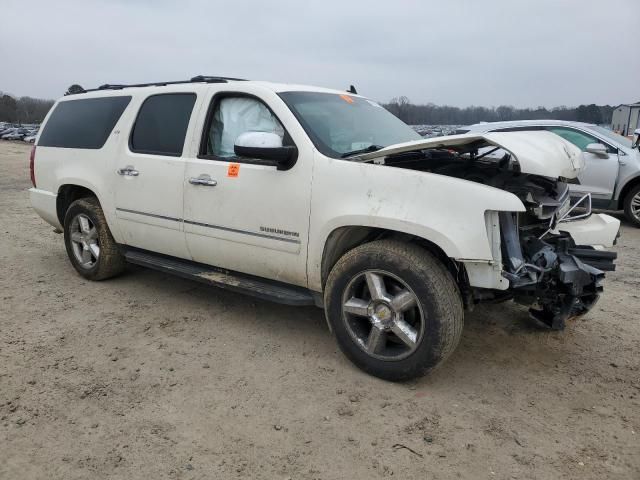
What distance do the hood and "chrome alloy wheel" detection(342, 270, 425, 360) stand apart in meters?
0.80

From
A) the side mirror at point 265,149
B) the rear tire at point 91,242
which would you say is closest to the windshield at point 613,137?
the side mirror at point 265,149

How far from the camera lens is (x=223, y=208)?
3740 mm

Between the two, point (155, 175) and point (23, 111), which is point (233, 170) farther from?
point (23, 111)

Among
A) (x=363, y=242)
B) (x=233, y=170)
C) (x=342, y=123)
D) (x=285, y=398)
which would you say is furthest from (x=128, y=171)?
(x=285, y=398)

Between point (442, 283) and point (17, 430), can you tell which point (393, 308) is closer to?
point (442, 283)

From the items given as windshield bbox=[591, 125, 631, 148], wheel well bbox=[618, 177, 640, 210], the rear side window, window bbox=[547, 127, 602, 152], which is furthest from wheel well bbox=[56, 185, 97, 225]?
windshield bbox=[591, 125, 631, 148]

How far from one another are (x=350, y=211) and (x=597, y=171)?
6.68m

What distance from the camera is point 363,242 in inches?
135

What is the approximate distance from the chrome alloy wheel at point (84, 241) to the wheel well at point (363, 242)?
2.71 meters

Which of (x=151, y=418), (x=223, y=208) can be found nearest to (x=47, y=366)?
(x=151, y=418)

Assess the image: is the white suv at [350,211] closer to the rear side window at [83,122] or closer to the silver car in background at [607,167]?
the rear side window at [83,122]

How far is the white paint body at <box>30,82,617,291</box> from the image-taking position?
9.25 ft

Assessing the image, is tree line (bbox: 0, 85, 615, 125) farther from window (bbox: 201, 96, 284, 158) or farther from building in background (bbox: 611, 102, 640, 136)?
building in background (bbox: 611, 102, 640, 136)

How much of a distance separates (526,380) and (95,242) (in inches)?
159
